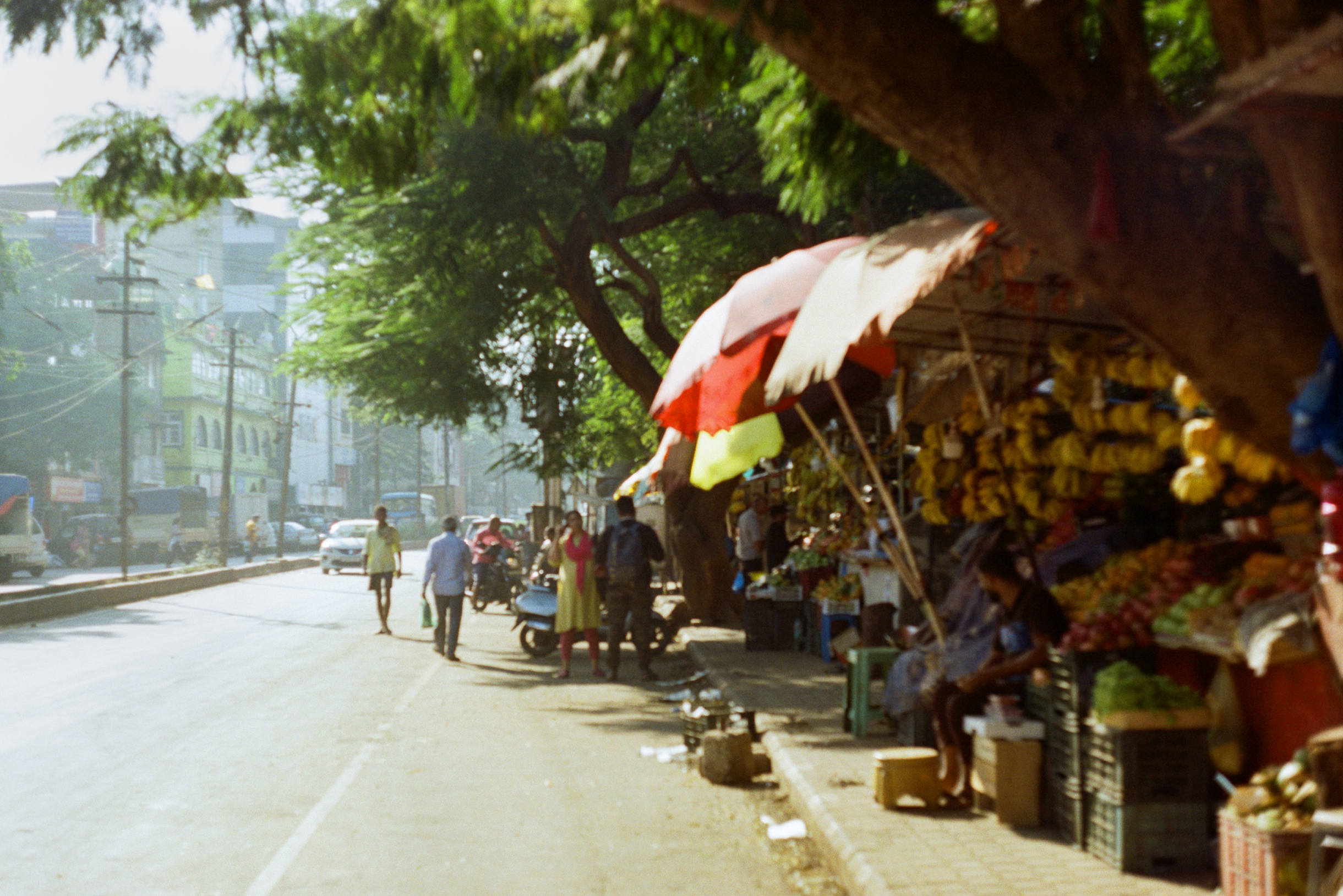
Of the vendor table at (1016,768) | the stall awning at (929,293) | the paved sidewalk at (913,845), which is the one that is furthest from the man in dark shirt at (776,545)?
the vendor table at (1016,768)

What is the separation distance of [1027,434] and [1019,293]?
1381mm

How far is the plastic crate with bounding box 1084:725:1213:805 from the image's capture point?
20.0 feet

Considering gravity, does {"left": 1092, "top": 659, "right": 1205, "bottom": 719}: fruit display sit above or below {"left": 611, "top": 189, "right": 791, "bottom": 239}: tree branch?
below

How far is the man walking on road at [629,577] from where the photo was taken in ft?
51.1

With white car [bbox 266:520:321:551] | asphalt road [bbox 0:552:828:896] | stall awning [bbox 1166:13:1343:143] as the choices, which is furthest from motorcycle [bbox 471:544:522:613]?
white car [bbox 266:520:321:551]

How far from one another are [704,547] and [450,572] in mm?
5539

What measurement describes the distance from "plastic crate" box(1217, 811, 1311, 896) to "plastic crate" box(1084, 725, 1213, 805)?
801mm

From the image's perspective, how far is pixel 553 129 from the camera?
260 inches

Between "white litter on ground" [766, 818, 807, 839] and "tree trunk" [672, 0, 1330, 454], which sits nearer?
"tree trunk" [672, 0, 1330, 454]

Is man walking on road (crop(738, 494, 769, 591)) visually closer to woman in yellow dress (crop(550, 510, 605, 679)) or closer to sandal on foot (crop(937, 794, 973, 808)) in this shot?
woman in yellow dress (crop(550, 510, 605, 679))

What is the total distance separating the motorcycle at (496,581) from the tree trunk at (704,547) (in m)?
6.43

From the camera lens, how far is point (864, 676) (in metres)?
10.1

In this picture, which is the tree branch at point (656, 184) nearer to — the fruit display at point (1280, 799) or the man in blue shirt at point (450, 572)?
the man in blue shirt at point (450, 572)

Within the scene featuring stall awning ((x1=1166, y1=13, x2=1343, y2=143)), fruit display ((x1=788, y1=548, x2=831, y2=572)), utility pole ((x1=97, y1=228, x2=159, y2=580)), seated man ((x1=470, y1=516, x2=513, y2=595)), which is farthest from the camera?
utility pole ((x1=97, y1=228, x2=159, y2=580))
